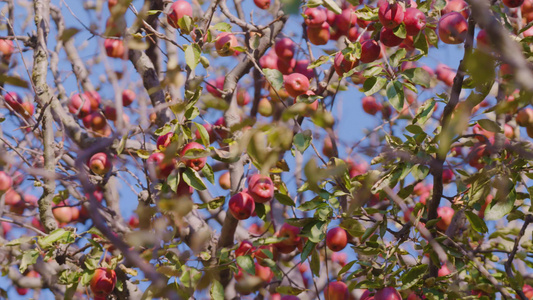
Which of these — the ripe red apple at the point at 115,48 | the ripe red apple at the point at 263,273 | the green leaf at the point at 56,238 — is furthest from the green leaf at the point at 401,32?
the ripe red apple at the point at 115,48

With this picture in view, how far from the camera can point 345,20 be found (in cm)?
280

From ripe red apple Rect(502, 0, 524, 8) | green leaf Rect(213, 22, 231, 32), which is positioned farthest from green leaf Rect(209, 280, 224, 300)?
ripe red apple Rect(502, 0, 524, 8)

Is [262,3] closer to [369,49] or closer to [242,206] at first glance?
[369,49]

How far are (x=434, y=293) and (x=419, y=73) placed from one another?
78 centimetres

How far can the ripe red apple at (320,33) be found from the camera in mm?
2727

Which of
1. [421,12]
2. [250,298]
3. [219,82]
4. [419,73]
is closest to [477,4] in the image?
[419,73]

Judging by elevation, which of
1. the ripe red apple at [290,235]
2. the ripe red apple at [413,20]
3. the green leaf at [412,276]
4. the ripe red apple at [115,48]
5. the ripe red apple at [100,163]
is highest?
the ripe red apple at [413,20]

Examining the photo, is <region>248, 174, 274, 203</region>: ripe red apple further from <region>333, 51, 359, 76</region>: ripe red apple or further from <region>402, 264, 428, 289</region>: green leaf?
<region>402, 264, 428, 289</region>: green leaf

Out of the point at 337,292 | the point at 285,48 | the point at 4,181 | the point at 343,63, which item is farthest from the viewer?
the point at 285,48

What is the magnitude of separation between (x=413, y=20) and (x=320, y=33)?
76 centimetres

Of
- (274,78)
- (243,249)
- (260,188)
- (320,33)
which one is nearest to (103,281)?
(243,249)

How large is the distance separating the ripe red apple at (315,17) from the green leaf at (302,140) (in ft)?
3.14

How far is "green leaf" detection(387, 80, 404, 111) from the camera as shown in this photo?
190 centimetres

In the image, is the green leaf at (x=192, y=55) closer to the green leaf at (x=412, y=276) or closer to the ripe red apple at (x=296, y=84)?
the ripe red apple at (x=296, y=84)
